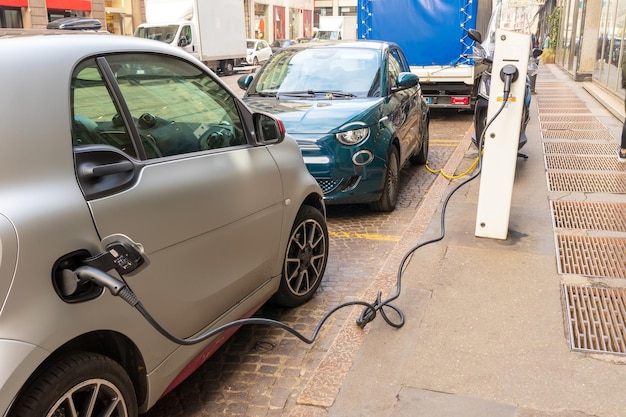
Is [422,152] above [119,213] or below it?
below

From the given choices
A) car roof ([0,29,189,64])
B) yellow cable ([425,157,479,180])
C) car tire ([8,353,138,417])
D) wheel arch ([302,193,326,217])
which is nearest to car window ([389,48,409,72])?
yellow cable ([425,157,479,180])

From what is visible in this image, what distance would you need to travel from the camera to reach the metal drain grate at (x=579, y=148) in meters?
8.63

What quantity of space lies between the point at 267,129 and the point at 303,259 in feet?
3.11

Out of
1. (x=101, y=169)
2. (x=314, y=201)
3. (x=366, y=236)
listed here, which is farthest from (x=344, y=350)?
(x=366, y=236)

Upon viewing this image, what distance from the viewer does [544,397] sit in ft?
9.80

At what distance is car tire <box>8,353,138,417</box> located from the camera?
1.97m

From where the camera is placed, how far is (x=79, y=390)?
2160 millimetres

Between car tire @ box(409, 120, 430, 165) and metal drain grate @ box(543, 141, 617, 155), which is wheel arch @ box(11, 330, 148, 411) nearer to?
car tire @ box(409, 120, 430, 165)

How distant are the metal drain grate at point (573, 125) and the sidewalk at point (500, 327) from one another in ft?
15.3

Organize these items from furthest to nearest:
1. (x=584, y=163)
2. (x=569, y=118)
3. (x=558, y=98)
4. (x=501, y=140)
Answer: (x=558, y=98)
(x=569, y=118)
(x=584, y=163)
(x=501, y=140)

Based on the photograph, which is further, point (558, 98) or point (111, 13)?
point (111, 13)

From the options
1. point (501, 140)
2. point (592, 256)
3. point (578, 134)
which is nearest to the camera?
point (592, 256)

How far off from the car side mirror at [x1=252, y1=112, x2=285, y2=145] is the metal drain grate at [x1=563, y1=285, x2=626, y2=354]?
214cm

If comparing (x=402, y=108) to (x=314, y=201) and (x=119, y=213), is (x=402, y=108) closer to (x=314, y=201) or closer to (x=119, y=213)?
(x=314, y=201)
